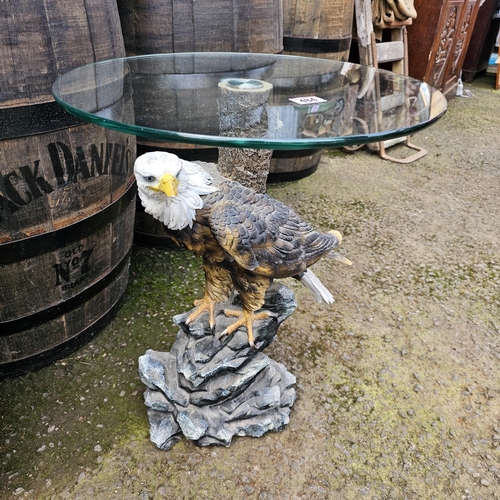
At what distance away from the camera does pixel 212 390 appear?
5.22 ft

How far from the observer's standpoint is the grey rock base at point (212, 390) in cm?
157

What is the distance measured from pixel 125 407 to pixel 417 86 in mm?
1505

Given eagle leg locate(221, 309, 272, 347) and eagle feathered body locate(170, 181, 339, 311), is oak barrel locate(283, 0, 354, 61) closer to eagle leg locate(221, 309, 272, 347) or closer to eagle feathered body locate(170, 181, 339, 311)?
eagle feathered body locate(170, 181, 339, 311)

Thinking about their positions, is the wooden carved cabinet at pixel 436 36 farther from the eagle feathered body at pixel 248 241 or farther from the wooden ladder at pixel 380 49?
the eagle feathered body at pixel 248 241

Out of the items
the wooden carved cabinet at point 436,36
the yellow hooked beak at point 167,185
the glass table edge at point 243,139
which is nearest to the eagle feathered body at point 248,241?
the yellow hooked beak at point 167,185

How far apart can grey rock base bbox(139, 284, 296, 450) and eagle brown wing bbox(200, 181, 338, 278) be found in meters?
0.27

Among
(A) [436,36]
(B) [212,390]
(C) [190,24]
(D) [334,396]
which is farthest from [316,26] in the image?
(B) [212,390]

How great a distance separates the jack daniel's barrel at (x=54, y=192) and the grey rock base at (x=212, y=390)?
39 centimetres

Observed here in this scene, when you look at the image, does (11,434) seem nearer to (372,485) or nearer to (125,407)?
(125,407)

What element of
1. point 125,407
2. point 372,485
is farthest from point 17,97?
point 372,485

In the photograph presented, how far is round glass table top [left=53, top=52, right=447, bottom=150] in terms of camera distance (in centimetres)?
103

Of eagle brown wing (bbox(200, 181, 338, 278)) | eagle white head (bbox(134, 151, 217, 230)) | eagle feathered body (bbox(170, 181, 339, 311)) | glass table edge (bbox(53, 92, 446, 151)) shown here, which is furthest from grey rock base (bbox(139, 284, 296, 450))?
glass table edge (bbox(53, 92, 446, 151))

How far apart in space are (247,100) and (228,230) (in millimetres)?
425

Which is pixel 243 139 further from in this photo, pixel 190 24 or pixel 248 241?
pixel 190 24
